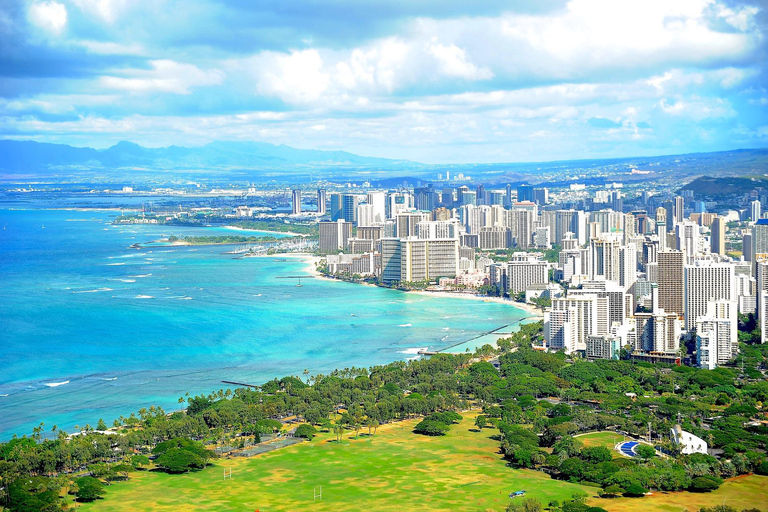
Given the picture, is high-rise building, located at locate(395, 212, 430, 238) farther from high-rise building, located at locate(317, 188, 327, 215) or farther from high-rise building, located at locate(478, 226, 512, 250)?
high-rise building, located at locate(317, 188, 327, 215)

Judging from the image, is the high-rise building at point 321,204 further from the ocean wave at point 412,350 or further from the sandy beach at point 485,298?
the ocean wave at point 412,350

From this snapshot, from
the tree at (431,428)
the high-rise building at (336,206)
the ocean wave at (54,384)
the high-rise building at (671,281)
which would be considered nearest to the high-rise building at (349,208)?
the high-rise building at (336,206)

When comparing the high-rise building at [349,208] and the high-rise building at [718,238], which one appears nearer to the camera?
the high-rise building at [718,238]

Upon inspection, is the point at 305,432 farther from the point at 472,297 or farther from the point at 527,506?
the point at 472,297

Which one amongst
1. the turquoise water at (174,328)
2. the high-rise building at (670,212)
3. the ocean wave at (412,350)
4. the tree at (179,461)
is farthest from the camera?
the high-rise building at (670,212)

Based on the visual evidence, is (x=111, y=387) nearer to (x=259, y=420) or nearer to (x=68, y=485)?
(x=259, y=420)

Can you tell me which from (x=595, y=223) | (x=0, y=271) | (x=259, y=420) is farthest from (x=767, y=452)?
(x=595, y=223)

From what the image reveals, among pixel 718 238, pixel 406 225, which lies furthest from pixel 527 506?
pixel 406 225

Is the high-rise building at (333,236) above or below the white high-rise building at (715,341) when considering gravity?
above
